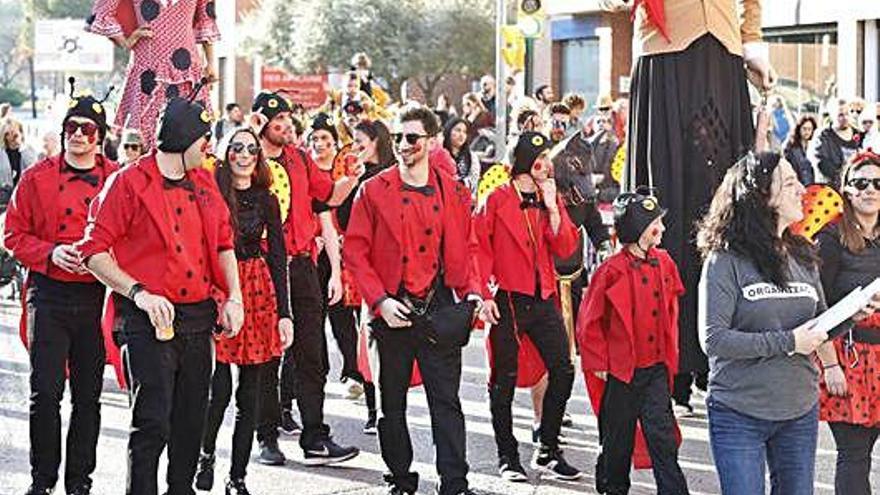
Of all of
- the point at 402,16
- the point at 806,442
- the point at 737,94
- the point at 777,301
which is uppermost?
the point at 402,16

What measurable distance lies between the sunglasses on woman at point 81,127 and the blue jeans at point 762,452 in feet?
10.9

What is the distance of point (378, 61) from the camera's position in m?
43.6

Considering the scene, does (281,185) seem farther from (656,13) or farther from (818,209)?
(818,209)

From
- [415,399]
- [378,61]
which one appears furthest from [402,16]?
[415,399]

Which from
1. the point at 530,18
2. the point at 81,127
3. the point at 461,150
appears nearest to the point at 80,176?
the point at 81,127

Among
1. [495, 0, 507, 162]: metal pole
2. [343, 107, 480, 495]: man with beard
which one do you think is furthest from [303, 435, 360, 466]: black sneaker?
[495, 0, 507, 162]: metal pole

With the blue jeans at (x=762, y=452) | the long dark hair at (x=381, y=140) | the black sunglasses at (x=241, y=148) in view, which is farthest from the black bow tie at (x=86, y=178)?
the blue jeans at (x=762, y=452)

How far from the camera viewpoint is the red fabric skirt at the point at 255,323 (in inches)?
313

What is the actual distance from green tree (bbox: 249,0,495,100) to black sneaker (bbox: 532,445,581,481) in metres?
35.3

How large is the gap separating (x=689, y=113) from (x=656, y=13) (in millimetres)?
595

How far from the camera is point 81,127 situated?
7.57 m

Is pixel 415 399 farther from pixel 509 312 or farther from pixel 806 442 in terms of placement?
pixel 806 442

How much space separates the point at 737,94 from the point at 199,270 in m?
3.81

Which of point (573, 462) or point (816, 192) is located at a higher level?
point (816, 192)
